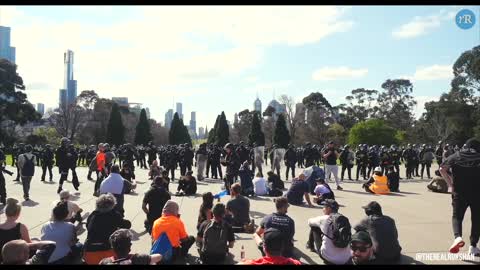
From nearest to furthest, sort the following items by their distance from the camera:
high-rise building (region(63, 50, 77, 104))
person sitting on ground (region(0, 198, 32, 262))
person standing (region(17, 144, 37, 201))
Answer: person sitting on ground (region(0, 198, 32, 262)), person standing (region(17, 144, 37, 201)), high-rise building (region(63, 50, 77, 104))

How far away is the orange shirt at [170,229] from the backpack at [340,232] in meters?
2.33

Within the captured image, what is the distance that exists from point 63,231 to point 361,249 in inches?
168

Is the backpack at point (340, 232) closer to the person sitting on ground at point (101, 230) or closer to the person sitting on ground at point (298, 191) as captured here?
the person sitting on ground at point (101, 230)

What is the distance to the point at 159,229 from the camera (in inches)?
255

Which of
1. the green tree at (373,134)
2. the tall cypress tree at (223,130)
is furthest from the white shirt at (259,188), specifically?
the tall cypress tree at (223,130)

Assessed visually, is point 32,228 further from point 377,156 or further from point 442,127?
point 442,127

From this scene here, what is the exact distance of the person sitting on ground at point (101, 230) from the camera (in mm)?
6133

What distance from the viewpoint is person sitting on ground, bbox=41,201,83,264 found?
6207 millimetres

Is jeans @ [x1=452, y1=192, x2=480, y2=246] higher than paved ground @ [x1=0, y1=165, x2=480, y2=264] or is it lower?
higher

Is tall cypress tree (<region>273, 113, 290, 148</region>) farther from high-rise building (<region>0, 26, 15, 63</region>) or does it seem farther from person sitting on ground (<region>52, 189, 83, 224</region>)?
high-rise building (<region>0, 26, 15, 63</region>)

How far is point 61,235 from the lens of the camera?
6254 millimetres

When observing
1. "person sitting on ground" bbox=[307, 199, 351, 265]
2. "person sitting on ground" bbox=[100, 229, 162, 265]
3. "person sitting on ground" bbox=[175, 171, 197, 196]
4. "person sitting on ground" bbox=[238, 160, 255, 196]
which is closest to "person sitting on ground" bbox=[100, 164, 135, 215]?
"person sitting on ground" bbox=[307, 199, 351, 265]

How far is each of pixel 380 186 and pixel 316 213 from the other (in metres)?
5.59

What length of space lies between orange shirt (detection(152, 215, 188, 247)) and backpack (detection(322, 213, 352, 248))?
233cm
